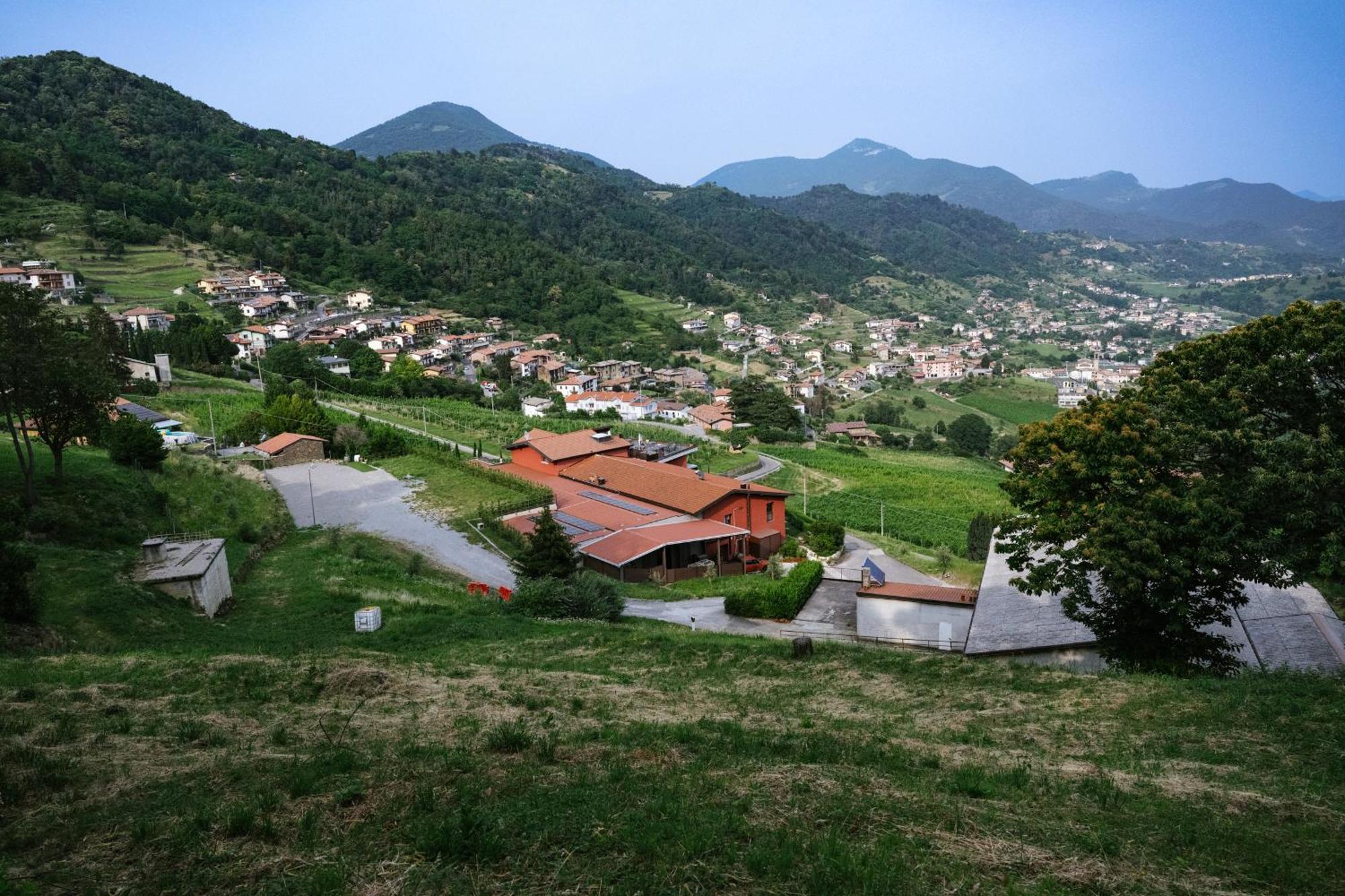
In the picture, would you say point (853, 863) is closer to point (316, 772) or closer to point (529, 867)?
point (529, 867)

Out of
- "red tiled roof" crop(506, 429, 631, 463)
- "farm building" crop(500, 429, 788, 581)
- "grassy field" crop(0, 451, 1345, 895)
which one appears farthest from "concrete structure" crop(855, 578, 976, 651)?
"red tiled roof" crop(506, 429, 631, 463)

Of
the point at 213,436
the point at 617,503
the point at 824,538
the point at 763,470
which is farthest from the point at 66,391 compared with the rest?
the point at 763,470

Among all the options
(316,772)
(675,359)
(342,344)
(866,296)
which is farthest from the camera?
(866,296)

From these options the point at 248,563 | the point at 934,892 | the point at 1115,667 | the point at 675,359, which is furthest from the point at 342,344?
the point at 934,892

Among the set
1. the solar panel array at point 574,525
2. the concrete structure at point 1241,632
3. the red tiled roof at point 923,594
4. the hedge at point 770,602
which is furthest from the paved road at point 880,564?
the concrete structure at point 1241,632

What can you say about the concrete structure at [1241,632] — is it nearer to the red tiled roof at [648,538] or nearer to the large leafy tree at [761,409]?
the red tiled roof at [648,538]

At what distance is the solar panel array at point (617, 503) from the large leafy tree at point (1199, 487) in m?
16.9

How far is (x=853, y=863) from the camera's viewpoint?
4.93 meters

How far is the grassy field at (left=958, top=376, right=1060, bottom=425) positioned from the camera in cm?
9438

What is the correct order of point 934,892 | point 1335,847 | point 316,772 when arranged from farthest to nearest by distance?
point 316,772
point 1335,847
point 934,892

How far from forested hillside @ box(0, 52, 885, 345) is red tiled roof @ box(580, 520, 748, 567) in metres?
72.2

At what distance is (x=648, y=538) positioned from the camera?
85.3 feet

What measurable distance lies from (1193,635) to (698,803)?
11.4 meters

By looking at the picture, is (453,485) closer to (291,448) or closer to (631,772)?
(291,448)
